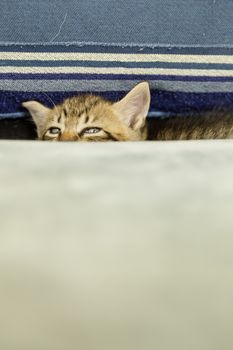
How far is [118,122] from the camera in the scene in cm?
109

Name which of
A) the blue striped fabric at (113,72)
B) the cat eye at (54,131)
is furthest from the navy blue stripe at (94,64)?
the cat eye at (54,131)

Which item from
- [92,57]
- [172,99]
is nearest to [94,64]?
[92,57]

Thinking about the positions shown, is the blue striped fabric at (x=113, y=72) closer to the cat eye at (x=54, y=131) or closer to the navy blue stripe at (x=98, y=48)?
the navy blue stripe at (x=98, y=48)

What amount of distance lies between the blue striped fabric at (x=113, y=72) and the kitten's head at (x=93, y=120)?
0.20ft

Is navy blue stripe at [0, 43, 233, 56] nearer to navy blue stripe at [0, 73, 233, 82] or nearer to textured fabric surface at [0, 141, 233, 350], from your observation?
navy blue stripe at [0, 73, 233, 82]

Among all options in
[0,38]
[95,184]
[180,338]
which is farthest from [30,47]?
[180,338]

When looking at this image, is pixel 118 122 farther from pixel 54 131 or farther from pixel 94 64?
pixel 94 64

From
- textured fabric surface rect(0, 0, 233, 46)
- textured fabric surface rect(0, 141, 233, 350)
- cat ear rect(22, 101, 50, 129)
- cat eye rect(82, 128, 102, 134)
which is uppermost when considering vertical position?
textured fabric surface rect(0, 0, 233, 46)

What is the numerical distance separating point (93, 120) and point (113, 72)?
0.89ft

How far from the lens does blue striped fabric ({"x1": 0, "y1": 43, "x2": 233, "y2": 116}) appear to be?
0.82m

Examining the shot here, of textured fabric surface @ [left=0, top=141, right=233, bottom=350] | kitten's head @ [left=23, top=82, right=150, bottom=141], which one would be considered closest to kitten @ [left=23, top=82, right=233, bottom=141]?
kitten's head @ [left=23, top=82, right=150, bottom=141]

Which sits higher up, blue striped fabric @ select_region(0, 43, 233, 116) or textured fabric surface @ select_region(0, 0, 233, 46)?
textured fabric surface @ select_region(0, 0, 233, 46)

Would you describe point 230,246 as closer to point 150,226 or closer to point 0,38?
point 150,226

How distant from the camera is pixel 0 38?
2.64ft
